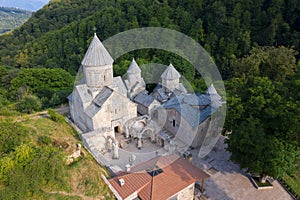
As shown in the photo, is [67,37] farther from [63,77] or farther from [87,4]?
[87,4]

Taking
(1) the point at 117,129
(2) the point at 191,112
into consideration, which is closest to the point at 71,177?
(1) the point at 117,129

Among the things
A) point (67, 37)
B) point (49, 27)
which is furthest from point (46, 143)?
point (49, 27)

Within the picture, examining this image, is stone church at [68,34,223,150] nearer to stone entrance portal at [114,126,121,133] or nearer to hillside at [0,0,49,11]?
stone entrance portal at [114,126,121,133]

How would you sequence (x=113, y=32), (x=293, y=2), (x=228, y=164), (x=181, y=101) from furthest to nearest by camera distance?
(x=113, y=32)
(x=293, y=2)
(x=181, y=101)
(x=228, y=164)

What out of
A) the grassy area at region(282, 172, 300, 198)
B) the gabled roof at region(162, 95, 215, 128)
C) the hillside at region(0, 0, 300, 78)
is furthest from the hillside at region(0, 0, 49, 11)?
the grassy area at region(282, 172, 300, 198)

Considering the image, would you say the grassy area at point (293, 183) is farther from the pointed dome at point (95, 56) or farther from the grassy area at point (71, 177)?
the pointed dome at point (95, 56)
